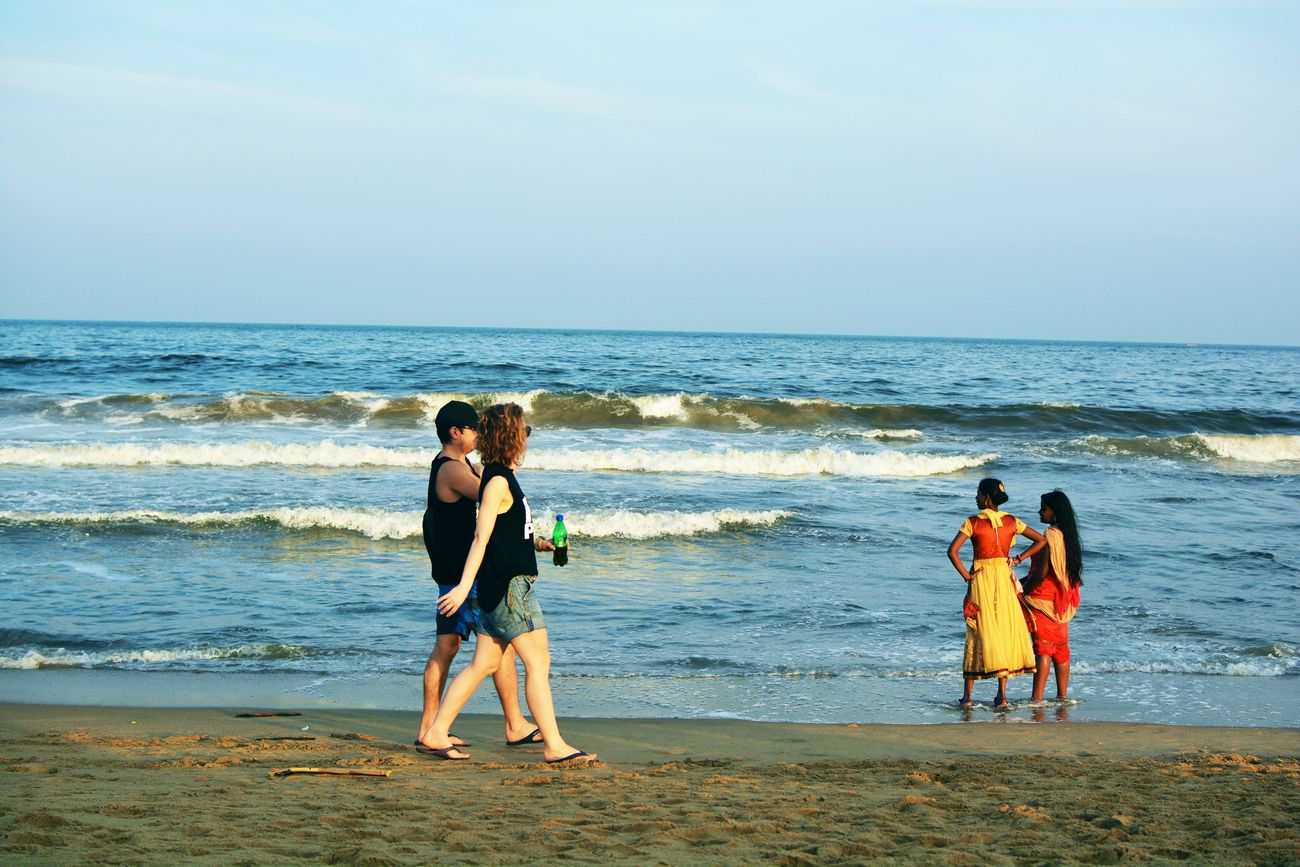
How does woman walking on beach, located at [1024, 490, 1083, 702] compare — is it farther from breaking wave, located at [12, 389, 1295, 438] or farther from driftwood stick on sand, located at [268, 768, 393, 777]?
breaking wave, located at [12, 389, 1295, 438]

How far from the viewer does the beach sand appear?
3602 mm

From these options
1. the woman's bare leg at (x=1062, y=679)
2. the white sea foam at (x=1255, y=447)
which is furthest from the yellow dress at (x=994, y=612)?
the white sea foam at (x=1255, y=447)

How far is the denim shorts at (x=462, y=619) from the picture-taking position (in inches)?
211

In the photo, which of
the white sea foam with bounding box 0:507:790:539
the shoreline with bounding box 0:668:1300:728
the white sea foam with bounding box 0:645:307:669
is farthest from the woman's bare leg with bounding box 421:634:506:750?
the white sea foam with bounding box 0:507:790:539

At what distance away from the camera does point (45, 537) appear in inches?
443

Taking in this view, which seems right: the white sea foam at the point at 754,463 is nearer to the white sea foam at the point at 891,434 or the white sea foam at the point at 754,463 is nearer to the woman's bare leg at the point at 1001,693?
the white sea foam at the point at 891,434

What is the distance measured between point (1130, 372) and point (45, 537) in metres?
49.7

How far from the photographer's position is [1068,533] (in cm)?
709

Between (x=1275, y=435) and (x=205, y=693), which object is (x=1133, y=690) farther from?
(x=1275, y=435)

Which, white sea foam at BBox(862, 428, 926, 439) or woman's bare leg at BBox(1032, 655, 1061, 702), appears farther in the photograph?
white sea foam at BBox(862, 428, 926, 439)

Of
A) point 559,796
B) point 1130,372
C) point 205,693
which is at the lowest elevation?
point 205,693

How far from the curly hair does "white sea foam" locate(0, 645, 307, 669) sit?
11.4 ft

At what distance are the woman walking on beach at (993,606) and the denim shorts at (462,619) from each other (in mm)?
3208

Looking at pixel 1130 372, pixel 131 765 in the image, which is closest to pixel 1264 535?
pixel 131 765
